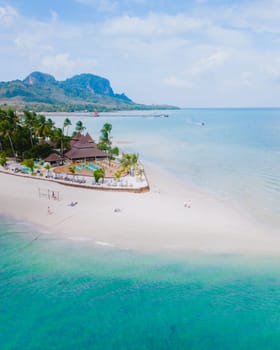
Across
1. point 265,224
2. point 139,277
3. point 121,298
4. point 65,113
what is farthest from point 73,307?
point 65,113

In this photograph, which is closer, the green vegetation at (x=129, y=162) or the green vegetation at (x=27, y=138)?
the green vegetation at (x=129, y=162)

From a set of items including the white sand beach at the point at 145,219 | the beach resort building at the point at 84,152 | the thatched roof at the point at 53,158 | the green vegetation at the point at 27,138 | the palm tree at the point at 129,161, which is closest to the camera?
the white sand beach at the point at 145,219

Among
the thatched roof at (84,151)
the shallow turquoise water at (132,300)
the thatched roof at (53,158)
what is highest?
the thatched roof at (84,151)

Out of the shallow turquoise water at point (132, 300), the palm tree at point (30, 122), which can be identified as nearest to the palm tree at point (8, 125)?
the palm tree at point (30, 122)

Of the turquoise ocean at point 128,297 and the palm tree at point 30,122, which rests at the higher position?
the palm tree at point 30,122

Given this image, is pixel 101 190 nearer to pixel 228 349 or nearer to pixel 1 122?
pixel 228 349

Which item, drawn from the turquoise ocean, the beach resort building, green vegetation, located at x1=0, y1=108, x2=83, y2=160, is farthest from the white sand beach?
green vegetation, located at x1=0, y1=108, x2=83, y2=160

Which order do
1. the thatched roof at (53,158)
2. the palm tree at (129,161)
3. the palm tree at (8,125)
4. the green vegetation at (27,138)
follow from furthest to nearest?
the green vegetation at (27,138) → the palm tree at (8,125) → the thatched roof at (53,158) → the palm tree at (129,161)

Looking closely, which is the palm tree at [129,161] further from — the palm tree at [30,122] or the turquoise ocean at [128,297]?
the palm tree at [30,122]
